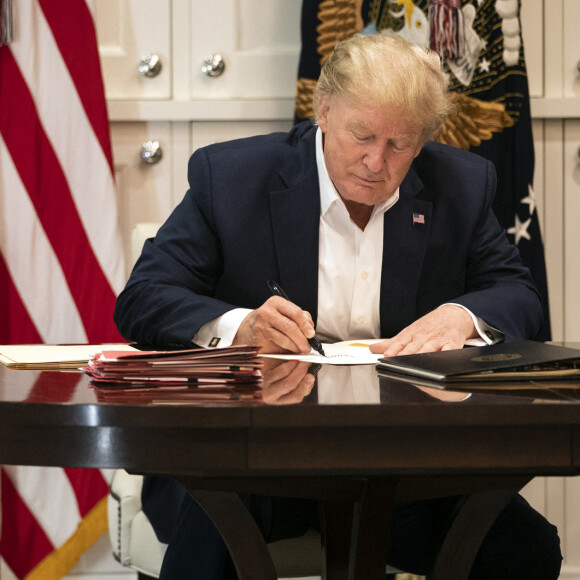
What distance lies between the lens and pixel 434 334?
4.66 ft

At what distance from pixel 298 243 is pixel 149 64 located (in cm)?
113

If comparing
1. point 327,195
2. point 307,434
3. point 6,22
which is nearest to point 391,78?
point 327,195

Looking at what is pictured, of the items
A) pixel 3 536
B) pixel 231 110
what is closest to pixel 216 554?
pixel 3 536

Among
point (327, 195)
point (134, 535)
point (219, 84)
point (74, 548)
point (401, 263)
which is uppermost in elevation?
point (219, 84)

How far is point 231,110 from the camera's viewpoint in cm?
263

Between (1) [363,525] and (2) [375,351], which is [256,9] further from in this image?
(1) [363,525]

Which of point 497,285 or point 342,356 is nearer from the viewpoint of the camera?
point 342,356

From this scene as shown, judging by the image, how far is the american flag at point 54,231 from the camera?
2.44m

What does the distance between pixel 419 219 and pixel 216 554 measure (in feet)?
2.70

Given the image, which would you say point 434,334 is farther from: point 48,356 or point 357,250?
point 48,356

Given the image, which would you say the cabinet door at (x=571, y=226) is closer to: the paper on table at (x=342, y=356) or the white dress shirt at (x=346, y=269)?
the white dress shirt at (x=346, y=269)

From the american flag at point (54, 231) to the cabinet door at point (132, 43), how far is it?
0.15 m

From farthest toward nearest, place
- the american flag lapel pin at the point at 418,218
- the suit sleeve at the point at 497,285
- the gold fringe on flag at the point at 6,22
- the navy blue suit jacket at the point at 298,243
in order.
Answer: the gold fringe on flag at the point at 6,22
the american flag lapel pin at the point at 418,218
the navy blue suit jacket at the point at 298,243
the suit sleeve at the point at 497,285

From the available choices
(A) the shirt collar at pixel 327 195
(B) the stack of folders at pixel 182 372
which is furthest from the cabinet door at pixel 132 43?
(B) the stack of folders at pixel 182 372
